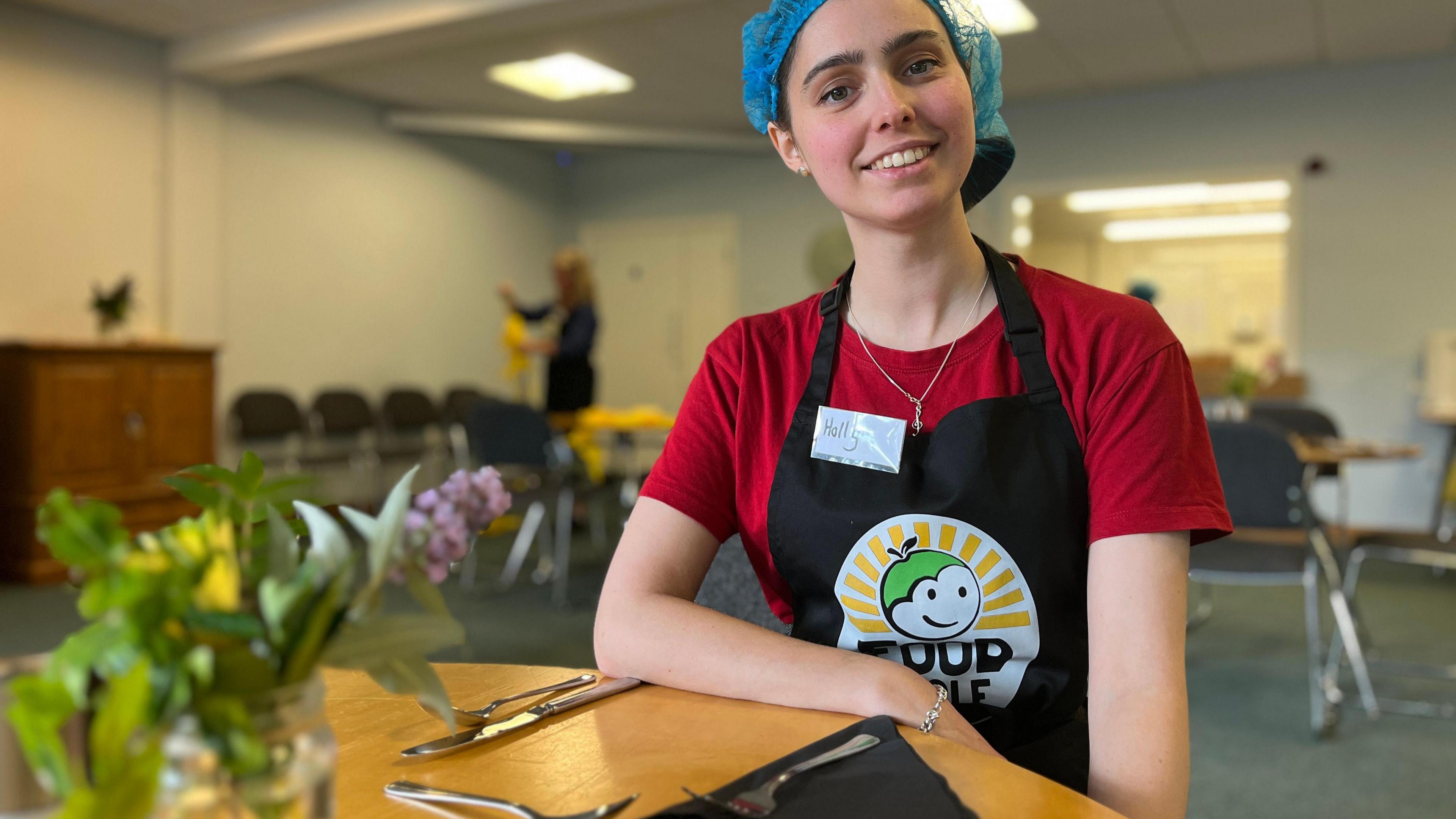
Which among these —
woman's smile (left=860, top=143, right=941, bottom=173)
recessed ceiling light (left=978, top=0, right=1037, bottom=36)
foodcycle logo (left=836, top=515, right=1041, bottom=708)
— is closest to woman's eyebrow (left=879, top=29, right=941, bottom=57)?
woman's smile (left=860, top=143, right=941, bottom=173)

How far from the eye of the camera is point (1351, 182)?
6820 millimetres

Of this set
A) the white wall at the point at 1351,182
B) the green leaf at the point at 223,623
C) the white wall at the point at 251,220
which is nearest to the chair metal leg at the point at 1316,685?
the green leaf at the point at 223,623

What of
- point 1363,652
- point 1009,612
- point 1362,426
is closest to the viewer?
point 1009,612

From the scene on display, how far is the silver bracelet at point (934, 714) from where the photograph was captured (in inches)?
36.0

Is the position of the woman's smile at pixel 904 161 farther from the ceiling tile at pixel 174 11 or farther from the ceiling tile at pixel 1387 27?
the ceiling tile at pixel 1387 27

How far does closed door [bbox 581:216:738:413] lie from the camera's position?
9266mm

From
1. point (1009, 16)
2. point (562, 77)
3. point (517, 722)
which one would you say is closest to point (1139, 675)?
point (517, 722)

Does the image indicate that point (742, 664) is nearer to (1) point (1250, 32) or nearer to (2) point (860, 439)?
(2) point (860, 439)

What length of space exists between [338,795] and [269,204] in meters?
7.33

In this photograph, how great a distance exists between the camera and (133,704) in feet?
1.36

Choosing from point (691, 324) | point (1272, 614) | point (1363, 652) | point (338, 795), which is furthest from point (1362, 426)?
point (338, 795)

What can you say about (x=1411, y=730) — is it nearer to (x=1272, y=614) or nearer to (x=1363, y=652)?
(x=1363, y=652)

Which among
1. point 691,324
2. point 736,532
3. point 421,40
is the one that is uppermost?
point 421,40

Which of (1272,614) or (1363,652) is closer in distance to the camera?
(1363,652)
